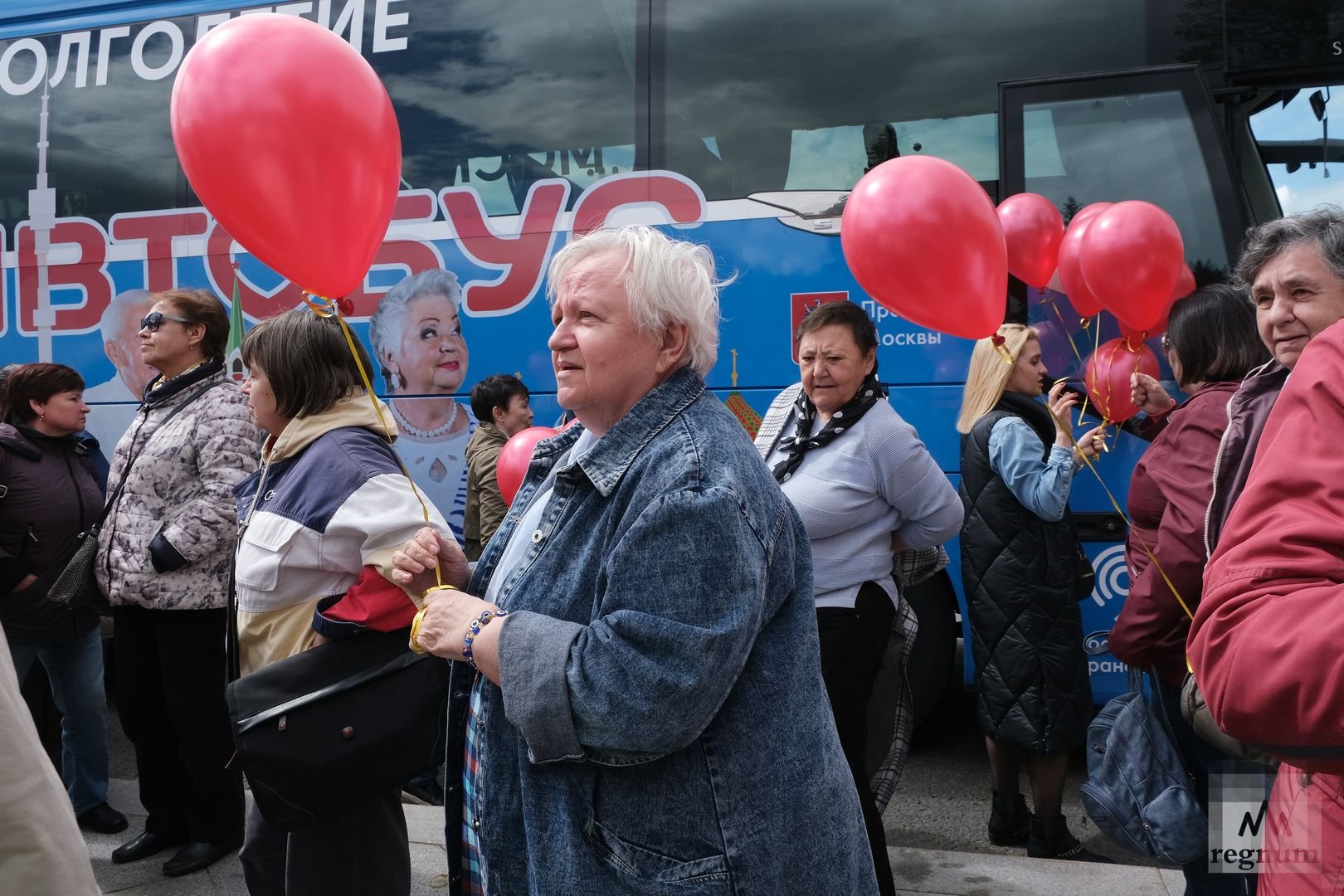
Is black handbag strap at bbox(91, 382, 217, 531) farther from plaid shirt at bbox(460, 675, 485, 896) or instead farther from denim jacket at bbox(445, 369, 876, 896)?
denim jacket at bbox(445, 369, 876, 896)

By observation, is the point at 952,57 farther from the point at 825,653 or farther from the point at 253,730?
the point at 253,730

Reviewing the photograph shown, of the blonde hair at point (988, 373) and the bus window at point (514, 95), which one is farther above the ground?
the bus window at point (514, 95)

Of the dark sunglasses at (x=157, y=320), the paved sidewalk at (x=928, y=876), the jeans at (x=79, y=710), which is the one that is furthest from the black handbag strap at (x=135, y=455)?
the paved sidewalk at (x=928, y=876)

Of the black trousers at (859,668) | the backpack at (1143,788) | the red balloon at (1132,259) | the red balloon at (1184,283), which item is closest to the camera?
the backpack at (1143,788)

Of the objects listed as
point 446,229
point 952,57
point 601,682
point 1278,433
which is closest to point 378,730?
point 601,682

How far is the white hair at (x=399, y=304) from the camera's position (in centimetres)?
533

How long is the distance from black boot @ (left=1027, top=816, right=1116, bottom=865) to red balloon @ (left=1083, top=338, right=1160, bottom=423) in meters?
1.55

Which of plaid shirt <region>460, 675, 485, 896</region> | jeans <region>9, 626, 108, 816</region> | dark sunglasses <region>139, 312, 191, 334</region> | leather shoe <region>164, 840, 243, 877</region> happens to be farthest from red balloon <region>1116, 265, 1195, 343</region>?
jeans <region>9, 626, 108, 816</region>

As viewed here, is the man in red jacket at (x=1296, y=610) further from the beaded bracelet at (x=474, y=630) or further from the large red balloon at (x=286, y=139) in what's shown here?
the large red balloon at (x=286, y=139)

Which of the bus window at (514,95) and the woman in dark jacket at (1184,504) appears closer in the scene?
the woman in dark jacket at (1184,504)

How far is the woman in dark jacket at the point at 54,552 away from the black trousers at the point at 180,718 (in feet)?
1.67

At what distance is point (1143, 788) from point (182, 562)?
2.92m

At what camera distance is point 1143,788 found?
2.64 metres

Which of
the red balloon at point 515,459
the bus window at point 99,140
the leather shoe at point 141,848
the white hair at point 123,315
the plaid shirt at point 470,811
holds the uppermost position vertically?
the bus window at point 99,140
